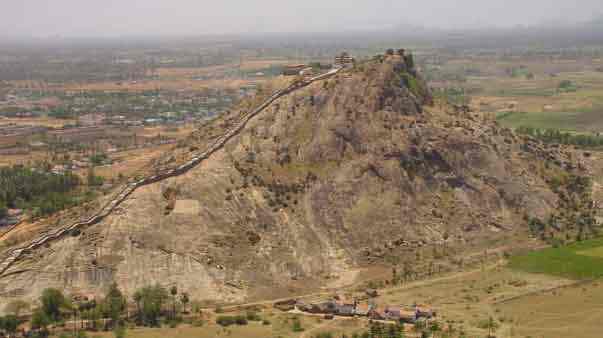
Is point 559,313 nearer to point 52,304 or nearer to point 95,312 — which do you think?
point 95,312

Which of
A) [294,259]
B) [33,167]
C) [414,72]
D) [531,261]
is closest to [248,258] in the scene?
[294,259]

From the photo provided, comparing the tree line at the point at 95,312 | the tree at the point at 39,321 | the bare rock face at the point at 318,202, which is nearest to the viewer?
the tree at the point at 39,321

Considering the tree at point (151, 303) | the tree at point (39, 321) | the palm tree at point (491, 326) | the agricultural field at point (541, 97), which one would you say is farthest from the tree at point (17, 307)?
the agricultural field at point (541, 97)

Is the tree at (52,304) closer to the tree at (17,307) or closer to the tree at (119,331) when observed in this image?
the tree at (17,307)

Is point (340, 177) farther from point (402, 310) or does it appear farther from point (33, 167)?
point (33, 167)

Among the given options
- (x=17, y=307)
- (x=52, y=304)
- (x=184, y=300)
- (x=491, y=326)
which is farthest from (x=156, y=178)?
(x=491, y=326)

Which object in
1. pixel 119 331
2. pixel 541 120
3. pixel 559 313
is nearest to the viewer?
pixel 119 331
